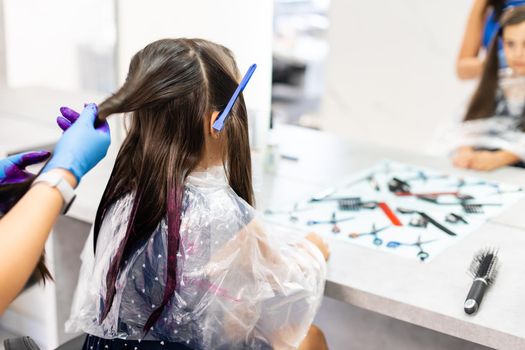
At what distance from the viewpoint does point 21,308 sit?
2.23 m

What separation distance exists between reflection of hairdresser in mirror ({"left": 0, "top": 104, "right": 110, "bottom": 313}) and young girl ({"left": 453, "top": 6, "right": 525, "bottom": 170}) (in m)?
1.23

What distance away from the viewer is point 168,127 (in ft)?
3.57

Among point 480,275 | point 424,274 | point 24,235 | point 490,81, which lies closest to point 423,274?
point 424,274

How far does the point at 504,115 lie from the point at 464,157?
6.2 inches

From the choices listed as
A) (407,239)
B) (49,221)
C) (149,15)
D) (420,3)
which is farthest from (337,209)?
(420,3)

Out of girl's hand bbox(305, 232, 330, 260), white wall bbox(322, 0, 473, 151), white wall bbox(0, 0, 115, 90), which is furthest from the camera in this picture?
white wall bbox(322, 0, 473, 151)

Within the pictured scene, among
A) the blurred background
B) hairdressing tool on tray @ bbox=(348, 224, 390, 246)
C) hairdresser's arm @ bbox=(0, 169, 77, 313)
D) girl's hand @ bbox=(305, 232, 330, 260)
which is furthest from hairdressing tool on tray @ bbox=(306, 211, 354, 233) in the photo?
hairdresser's arm @ bbox=(0, 169, 77, 313)

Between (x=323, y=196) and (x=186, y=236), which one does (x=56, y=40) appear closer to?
(x=323, y=196)

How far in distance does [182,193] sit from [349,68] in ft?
6.74

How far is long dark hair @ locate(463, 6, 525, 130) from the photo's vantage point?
180 cm

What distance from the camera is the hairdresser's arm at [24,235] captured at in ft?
2.62

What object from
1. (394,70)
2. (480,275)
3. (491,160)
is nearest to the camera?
(480,275)

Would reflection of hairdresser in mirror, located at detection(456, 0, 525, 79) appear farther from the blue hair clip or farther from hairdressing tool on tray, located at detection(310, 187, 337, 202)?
the blue hair clip

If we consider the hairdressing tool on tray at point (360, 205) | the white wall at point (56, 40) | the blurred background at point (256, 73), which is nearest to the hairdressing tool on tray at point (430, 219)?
the hairdressing tool on tray at point (360, 205)
